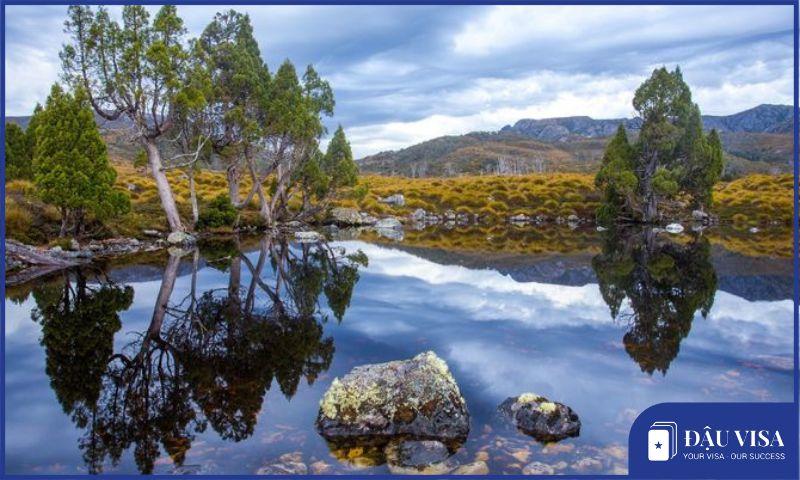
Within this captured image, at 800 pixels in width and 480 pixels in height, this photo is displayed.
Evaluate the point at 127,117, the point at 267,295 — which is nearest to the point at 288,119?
the point at 127,117

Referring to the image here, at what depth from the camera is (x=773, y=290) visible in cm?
1980

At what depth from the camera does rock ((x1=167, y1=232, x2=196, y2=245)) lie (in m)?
32.9

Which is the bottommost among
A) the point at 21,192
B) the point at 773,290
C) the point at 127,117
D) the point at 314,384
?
the point at 773,290

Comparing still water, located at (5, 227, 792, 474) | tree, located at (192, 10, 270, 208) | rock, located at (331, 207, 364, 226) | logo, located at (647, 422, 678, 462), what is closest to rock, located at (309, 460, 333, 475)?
still water, located at (5, 227, 792, 474)

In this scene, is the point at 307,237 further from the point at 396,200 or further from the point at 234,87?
the point at 396,200

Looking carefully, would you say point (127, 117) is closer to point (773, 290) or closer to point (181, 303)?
point (181, 303)

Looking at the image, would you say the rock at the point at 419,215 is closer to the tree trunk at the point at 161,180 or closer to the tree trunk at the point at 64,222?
the tree trunk at the point at 161,180

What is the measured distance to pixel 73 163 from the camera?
27.3 m

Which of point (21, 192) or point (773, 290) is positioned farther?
point (21, 192)

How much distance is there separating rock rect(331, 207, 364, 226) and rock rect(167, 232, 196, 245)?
25.7m

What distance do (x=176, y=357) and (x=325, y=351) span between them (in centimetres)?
278

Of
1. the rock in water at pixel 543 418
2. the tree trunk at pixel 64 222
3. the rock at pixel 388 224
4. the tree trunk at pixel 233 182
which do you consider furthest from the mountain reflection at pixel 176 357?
the rock at pixel 388 224

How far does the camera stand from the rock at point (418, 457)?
6779 mm

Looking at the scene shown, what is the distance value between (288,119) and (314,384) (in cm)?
3489
